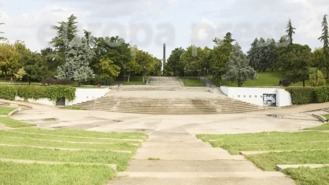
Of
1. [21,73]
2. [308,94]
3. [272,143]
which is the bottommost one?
[272,143]

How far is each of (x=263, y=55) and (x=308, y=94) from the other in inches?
1840

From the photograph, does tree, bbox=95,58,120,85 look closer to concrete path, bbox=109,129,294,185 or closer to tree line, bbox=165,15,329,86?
tree line, bbox=165,15,329,86

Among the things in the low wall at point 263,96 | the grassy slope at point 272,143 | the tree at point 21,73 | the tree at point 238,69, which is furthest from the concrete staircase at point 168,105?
the grassy slope at point 272,143

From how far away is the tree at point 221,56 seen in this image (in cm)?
6781

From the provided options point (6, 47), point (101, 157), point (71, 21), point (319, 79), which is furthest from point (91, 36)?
point (101, 157)

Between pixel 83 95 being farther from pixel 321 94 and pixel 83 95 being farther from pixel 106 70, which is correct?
pixel 321 94

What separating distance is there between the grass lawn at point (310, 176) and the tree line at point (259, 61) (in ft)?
185

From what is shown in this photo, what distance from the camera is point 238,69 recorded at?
64.5m

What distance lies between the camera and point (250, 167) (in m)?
9.86

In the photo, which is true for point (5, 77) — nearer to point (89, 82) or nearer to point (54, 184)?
point (89, 82)

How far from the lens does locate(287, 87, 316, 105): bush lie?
54.2 metres

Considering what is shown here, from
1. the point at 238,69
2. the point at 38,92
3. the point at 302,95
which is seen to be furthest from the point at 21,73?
the point at 302,95

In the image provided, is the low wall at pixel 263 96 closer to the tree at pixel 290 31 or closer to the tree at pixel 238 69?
the tree at pixel 238 69

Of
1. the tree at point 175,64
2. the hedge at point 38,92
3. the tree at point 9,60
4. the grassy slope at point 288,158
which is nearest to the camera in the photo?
the grassy slope at point 288,158
